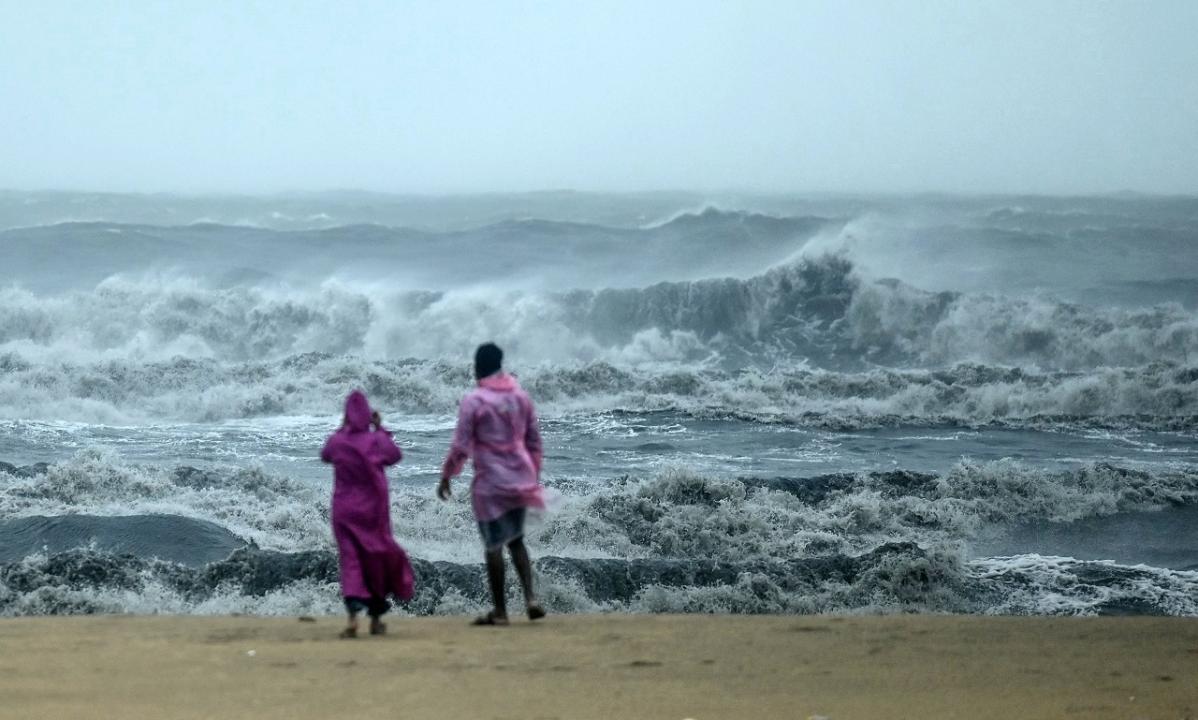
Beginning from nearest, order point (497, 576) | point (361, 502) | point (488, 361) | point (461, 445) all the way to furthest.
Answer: point (361, 502) → point (461, 445) → point (488, 361) → point (497, 576)

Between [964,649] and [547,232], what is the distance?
30236mm

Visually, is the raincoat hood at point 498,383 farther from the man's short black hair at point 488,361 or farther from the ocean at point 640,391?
the ocean at point 640,391

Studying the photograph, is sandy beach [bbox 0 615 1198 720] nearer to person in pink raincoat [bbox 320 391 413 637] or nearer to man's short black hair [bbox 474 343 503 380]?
person in pink raincoat [bbox 320 391 413 637]

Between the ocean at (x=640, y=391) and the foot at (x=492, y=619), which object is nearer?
the foot at (x=492, y=619)

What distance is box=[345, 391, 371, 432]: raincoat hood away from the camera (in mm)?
6105

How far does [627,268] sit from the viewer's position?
108ft

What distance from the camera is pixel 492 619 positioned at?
6.66 metres

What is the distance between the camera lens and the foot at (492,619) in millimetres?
6621

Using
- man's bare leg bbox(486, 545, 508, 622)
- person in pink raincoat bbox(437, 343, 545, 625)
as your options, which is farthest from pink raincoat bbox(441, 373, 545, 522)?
man's bare leg bbox(486, 545, 508, 622)

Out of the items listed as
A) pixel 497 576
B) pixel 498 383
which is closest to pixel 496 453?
pixel 498 383

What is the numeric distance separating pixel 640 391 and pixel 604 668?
51.0ft

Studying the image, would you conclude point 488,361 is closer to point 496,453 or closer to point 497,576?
A: point 496,453

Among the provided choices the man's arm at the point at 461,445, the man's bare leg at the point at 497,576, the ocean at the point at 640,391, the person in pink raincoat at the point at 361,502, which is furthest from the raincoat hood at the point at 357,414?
the ocean at the point at 640,391

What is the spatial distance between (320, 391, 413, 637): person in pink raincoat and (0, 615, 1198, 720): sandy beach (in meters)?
0.27
